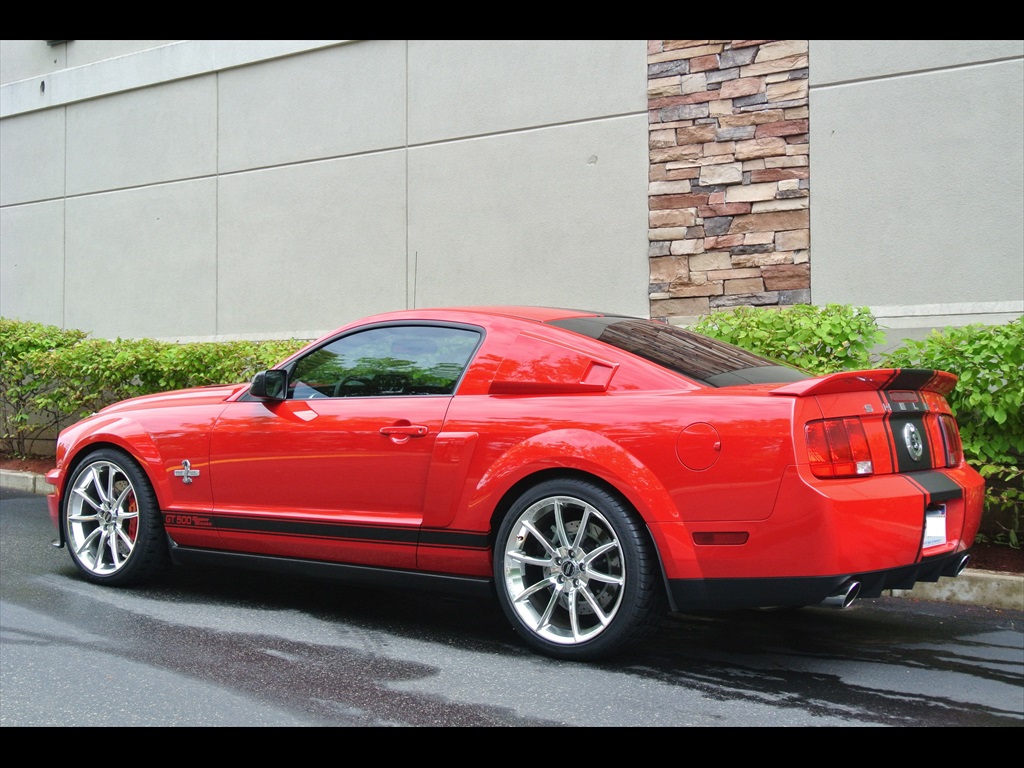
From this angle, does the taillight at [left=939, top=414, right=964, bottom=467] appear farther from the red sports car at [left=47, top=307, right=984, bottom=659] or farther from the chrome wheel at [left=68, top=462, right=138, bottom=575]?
the chrome wheel at [left=68, top=462, right=138, bottom=575]

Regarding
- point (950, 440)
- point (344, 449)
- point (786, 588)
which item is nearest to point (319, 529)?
point (344, 449)

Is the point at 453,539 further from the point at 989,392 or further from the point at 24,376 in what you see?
the point at 24,376

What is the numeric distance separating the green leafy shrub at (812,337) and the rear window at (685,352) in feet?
5.72

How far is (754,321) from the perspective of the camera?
23.8 feet

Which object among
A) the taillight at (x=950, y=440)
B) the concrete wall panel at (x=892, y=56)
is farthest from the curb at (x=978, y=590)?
the concrete wall panel at (x=892, y=56)

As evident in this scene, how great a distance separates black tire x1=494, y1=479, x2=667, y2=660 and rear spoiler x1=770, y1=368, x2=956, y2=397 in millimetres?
848

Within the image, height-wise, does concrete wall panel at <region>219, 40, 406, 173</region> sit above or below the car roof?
above

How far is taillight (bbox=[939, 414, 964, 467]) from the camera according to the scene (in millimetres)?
4797

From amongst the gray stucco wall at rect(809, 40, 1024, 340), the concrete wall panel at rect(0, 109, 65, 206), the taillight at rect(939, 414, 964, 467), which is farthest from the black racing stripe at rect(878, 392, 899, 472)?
the concrete wall panel at rect(0, 109, 65, 206)

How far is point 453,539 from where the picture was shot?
193 inches

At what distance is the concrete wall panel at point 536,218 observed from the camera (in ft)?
31.1

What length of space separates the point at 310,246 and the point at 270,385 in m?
Answer: 6.35

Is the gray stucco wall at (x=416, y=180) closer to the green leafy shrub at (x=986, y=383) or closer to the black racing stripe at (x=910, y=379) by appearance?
the green leafy shrub at (x=986, y=383)

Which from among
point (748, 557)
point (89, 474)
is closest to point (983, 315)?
point (748, 557)
